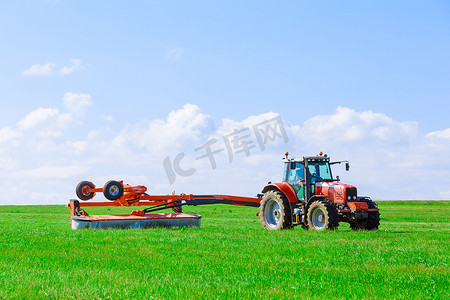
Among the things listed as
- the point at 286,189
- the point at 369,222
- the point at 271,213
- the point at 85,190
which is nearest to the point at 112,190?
the point at 85,190

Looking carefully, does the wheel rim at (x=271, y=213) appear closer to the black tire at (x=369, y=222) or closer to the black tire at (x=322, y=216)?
the black tire at (x=322, y=216)

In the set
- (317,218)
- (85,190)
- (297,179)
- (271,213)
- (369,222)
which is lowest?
(369,222)

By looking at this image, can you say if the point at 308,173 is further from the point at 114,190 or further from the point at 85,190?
the point at 85,190

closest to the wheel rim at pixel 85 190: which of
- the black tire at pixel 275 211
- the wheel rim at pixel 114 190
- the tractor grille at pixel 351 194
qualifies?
the wheel rim at pixel 114 190

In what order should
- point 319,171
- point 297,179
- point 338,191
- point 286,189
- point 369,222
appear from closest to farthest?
point 338,191 → point 369,222 → point 319,171 → point 297,179 → point 286,189

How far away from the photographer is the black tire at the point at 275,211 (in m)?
20.2

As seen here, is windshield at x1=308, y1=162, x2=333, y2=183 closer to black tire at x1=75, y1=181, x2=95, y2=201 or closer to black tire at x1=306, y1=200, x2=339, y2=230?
black tire at x1=306, y1=200, x2=339, y2=230

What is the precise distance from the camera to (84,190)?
830 inches

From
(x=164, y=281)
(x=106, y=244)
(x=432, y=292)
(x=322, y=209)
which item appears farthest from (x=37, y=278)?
(x=322, y=209)

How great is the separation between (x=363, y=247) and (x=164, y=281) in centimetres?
684

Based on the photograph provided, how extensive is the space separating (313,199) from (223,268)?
10.3 metres

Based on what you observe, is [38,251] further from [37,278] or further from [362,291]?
[362,291]

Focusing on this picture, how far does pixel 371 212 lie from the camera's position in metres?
19.8

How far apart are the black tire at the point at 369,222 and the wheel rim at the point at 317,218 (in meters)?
1.95
